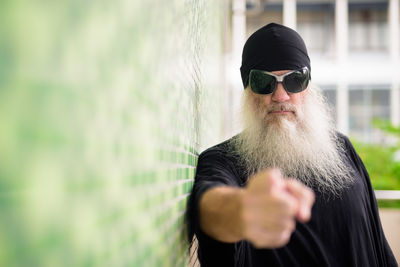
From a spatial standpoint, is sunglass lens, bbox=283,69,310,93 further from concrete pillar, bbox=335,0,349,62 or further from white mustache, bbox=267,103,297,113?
concrete pillar, bbox=335,0,349,62

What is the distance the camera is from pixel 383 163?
16.3ft

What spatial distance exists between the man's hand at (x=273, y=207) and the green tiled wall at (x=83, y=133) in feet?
0.56

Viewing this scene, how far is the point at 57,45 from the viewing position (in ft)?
1.21

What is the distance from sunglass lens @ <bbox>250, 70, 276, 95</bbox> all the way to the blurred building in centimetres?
468

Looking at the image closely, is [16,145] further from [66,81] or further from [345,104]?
[345,104]

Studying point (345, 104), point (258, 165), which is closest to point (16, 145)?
point (258, 165)

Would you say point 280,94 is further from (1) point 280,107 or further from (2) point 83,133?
(2) point 83,133

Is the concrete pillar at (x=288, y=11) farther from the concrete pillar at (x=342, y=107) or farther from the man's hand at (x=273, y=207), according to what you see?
the man's hand at (x=273, y=207)

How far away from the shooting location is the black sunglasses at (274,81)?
1.55 metres

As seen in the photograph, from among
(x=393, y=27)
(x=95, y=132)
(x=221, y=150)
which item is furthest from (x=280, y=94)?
(x=393, y=27)

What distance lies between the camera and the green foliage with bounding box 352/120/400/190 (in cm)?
429

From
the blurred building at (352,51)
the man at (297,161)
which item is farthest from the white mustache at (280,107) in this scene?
the blurred building at (352,51)

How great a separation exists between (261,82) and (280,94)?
0.08m

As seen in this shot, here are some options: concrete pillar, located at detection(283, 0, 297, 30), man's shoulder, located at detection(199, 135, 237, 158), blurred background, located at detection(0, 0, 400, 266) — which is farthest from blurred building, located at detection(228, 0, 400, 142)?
blurred background, located at detection(0, 0, 400, 266)
